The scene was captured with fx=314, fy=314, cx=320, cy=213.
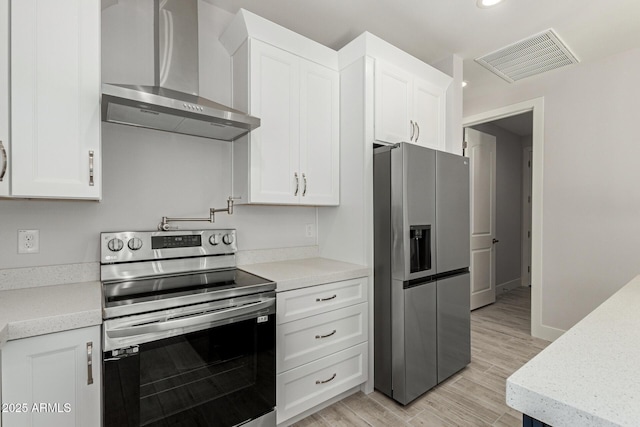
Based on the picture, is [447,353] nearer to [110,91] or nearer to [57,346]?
[57,346]

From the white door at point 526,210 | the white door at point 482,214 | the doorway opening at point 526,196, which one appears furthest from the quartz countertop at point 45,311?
the white door at point 526,210

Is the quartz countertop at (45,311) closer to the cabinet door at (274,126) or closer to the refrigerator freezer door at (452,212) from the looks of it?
the cabinet door at (274,126)

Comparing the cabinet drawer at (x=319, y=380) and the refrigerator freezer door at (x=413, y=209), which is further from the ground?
the refrigerator freezer door at (x=413, y=209)

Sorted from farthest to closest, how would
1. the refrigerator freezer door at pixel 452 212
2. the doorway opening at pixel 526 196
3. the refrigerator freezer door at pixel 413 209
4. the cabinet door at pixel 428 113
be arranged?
the doorway opening at pixel 526 196 < the cabinet door at pixel 428 113 < the refrigerator freezer door at pixel 452 212 < the refrigerator freezer door at pixel 413 209

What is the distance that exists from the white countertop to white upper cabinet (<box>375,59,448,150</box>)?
5.50 ft

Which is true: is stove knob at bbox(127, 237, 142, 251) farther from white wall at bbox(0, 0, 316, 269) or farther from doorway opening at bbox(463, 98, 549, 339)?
doorway opening at bbox(463, 98, 549, 339)

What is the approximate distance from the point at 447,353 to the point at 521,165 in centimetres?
444

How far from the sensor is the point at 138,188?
1907 millimetres

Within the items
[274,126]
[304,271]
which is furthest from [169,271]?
[274,126]

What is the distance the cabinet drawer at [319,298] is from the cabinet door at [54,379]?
2.81ft

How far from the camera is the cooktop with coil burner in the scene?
1.40m

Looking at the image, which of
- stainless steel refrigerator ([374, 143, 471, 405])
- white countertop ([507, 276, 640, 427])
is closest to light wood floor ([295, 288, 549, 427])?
stainless steel refrigerator ([374, 143, 471, 405])

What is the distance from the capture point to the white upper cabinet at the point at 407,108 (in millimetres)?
2273

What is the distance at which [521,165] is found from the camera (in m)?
5.44
